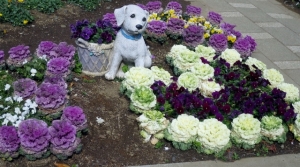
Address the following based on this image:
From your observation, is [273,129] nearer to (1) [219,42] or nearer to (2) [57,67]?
(1) [219,42]

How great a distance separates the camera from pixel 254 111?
4.74m

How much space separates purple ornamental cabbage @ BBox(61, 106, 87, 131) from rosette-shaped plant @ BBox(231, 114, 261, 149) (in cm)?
167

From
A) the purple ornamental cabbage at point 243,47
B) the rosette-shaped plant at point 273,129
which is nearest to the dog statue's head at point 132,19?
the rosette-shaped plant at point 273,129

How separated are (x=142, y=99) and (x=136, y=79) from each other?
13.7 inches

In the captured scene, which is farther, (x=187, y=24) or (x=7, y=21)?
(x=187, y=24)

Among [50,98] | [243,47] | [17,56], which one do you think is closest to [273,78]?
[243,47]

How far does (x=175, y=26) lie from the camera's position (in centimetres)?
627

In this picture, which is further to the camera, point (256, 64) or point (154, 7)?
point (154, 7)

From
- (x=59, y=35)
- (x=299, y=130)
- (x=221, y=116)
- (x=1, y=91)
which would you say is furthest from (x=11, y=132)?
(x=299, y=130)

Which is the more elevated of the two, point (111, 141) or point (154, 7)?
point (154, 7)

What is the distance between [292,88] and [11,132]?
3.56 meters

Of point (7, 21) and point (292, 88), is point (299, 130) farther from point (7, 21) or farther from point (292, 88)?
point (7, 21)

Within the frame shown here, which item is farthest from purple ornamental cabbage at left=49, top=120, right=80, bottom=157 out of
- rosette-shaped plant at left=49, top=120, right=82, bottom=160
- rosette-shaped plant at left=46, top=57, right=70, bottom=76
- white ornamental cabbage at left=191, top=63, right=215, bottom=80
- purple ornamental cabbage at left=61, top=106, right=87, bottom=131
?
white ornamental cabbage at left=191, top=63, right=215, bottom=80

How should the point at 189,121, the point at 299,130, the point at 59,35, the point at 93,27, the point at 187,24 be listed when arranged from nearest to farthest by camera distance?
the point at 189,121 → the point at 299,130 → the point at 93,27 → the point at 59,35 → the point at 187,24
